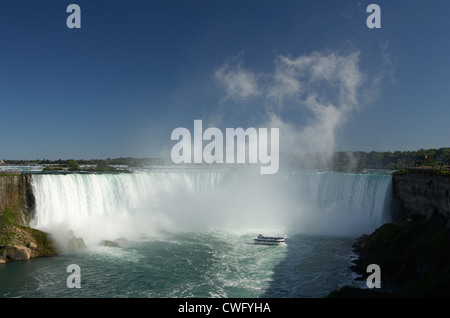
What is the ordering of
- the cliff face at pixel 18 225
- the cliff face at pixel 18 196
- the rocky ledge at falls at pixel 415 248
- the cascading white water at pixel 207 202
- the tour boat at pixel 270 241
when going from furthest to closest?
the cascading white water at pixel 207 202, the tour boat at pixel 270 241, the cliff face at pixel 18 196, the cliff face at pixel 18 225, the rocky ledge at falls at pixel 415 248

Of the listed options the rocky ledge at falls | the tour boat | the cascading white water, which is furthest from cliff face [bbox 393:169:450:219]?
the tour boat

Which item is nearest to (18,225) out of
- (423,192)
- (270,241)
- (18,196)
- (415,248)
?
(18,196)

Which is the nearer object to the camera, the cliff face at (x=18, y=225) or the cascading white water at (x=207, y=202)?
the cliff face at (x=18, y=225)

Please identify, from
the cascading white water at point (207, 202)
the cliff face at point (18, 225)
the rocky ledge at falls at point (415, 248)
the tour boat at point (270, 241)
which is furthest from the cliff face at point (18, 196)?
the rocky ledge at falls at point (415, 248)

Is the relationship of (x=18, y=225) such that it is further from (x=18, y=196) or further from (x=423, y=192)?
(x=423, y=192)

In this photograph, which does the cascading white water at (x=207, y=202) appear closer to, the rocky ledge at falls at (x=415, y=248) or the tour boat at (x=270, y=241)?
the rocky ledge at falls at (x=415, y=248)

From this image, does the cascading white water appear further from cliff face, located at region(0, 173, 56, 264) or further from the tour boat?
the tour boat

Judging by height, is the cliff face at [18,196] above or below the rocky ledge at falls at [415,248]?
above
